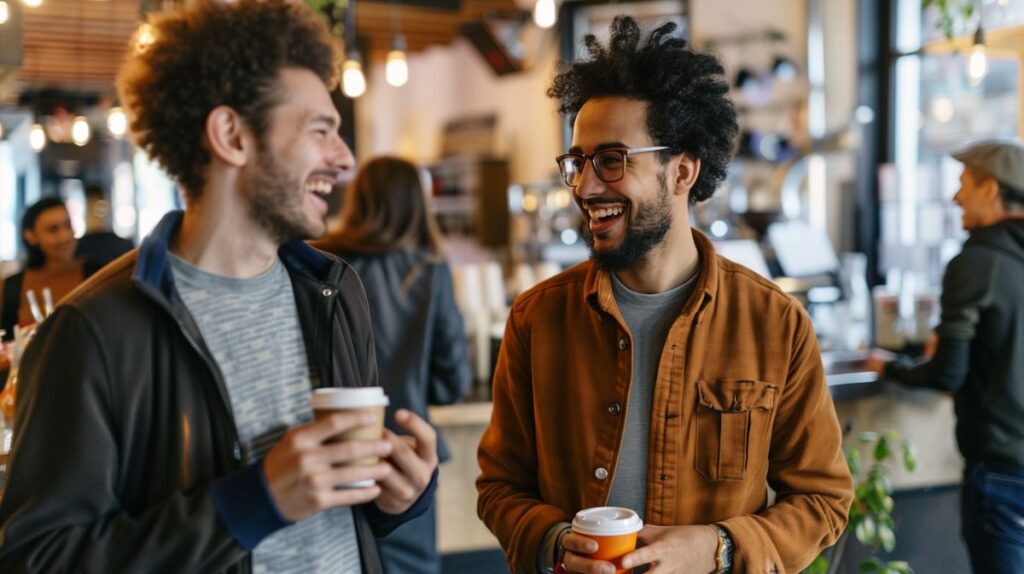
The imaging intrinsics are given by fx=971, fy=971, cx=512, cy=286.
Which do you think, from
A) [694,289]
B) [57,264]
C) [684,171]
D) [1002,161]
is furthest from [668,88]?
[57,264]

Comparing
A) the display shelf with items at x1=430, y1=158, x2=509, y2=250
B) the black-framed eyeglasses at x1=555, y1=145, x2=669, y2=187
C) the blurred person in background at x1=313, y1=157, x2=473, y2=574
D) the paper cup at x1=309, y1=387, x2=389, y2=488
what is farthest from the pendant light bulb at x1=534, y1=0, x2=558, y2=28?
the display shelf with items at x1=430, y1=158, x2=509, y2=250

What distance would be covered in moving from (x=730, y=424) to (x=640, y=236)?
40 cm

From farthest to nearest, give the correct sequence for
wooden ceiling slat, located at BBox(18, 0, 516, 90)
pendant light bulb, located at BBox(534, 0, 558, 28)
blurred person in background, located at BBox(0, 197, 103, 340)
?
wooden ceiling slat, located at BBox(18, 0, 516, 90) → pendant light bulb, located at BBox(534, 0, 558, 28) → blurred person in background, located at BBox(0, 197, 103, 340)

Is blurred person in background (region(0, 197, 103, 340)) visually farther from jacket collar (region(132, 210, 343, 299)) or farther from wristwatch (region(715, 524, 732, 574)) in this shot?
wristwatch (region(715, 524, 732, 574))

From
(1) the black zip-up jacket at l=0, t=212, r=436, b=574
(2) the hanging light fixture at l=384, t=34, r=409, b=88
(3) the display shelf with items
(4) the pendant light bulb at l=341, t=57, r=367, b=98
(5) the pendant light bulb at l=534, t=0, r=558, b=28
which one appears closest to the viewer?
(1) the black zip-up jacket at l=0, t=212, r=436, b=574

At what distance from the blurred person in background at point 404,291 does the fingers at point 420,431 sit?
6.59 feet

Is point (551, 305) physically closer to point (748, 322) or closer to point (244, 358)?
point (748, 322)

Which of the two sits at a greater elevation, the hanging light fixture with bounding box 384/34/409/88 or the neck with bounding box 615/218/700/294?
the hanging light fixture with bounding box 384/34/409/88

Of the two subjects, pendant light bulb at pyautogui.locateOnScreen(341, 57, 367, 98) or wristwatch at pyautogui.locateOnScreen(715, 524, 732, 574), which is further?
pendant light bulb at pyautogui.locateOnScreen(341, 57, 367, 98)

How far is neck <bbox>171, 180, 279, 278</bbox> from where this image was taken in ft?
4.76

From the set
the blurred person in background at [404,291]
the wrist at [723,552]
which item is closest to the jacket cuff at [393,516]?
the wrist at [723,552]

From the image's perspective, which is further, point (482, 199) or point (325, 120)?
point (482, 199)

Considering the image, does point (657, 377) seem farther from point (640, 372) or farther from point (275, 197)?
point (275, 197)

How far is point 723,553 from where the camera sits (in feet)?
5.65
